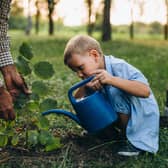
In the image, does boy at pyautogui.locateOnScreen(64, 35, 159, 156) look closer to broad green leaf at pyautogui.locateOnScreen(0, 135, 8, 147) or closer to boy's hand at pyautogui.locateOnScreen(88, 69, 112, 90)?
boy's hand at pyautogui.locateOnScreen(88, 69, 112, 90)

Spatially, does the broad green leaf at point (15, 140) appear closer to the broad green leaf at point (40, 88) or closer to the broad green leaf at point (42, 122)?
the broad green leaf at point (42, 122)

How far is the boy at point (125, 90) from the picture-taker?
10.4 feet

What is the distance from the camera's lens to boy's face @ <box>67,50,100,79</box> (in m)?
3.18

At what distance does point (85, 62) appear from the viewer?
3.19m

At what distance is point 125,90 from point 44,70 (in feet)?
1.59

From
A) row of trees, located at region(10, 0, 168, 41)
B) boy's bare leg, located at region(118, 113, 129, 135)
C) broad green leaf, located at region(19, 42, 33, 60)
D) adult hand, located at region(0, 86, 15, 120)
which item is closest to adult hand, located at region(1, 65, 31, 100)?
broad green leaf, located at region(19, 42, 33, 60)

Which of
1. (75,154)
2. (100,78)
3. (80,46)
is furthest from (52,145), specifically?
(80,46)

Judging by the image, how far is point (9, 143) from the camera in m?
3.43

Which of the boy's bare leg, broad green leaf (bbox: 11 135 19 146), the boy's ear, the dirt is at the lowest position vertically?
the dirt

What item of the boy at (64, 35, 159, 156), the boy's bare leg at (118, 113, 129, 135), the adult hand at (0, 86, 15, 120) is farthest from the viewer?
the boy's bare leg at (118, 113, 129, 135)

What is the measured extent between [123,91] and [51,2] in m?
27.2

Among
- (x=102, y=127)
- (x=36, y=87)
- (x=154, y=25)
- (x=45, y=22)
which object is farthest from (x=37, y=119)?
(x=45, y=22)

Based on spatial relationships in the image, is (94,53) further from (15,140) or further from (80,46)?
(15,140)

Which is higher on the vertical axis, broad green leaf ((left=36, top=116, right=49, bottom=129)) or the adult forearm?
the adult forearm
